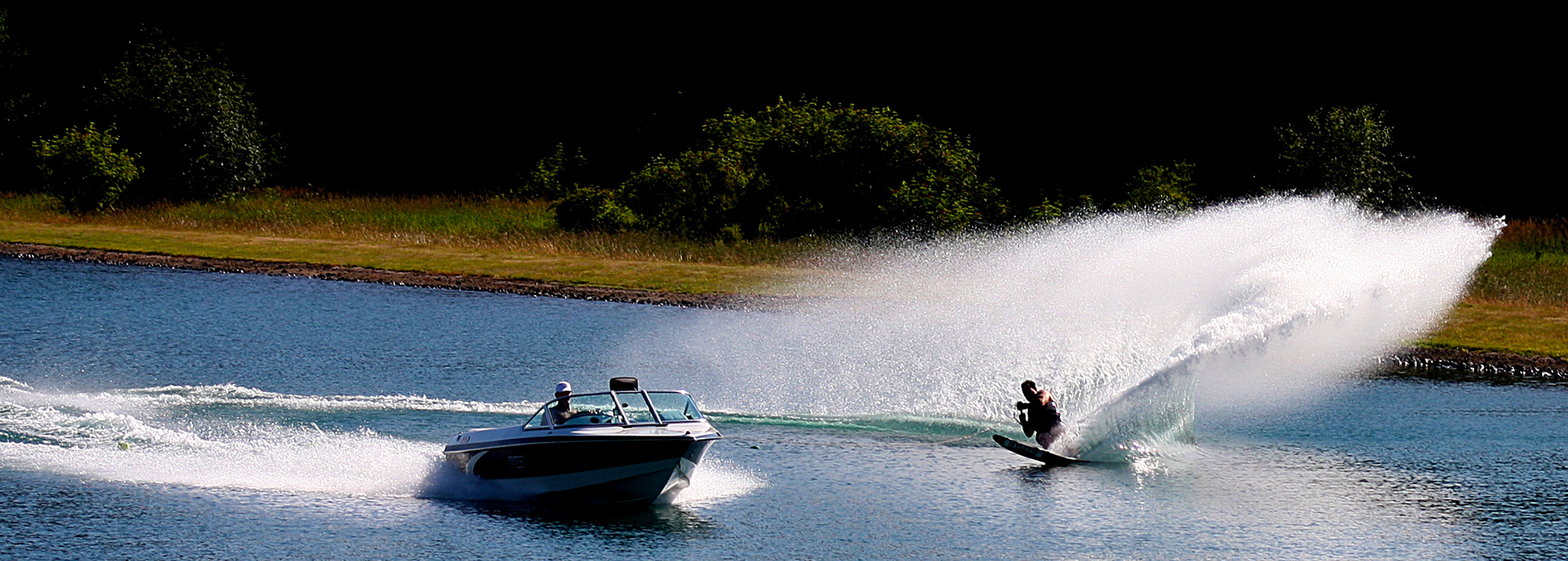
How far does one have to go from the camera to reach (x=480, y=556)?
23344mm

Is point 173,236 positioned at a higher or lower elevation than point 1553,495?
higher

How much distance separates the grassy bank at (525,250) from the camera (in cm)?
5056

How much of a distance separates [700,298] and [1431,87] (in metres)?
54.5

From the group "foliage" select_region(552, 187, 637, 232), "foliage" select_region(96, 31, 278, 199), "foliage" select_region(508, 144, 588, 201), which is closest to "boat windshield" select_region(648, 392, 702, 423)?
"foliage" select_region(552, 187, 637, 232)

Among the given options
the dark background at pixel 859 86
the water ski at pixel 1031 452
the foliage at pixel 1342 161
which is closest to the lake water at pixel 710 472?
the water ski at pixel 1031 452

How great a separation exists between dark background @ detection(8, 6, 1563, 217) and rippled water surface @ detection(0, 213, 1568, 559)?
47060mm

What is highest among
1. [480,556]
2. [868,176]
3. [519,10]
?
[519,10]

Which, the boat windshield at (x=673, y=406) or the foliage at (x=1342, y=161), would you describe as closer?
the boat windshield at (x=673, y=406)

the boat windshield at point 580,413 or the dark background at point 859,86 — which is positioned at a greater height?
the dark background at point 859,86

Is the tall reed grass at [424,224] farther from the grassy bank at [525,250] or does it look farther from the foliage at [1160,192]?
the foliage at [1160,192]

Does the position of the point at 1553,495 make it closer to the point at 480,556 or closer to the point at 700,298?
the point at 480,556

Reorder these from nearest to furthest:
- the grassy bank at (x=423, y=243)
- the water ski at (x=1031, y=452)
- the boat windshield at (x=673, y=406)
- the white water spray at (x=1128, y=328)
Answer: the boat windshield at (x=673, y=406) < the water ski at (x=1031, y=452) < the white water spray at (x=1128, y=328) < the grassy bank at (x=423, y=243)

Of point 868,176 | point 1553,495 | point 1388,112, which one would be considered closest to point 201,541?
point 1553,495

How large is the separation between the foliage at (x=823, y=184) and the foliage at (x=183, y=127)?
23327 millimetres
